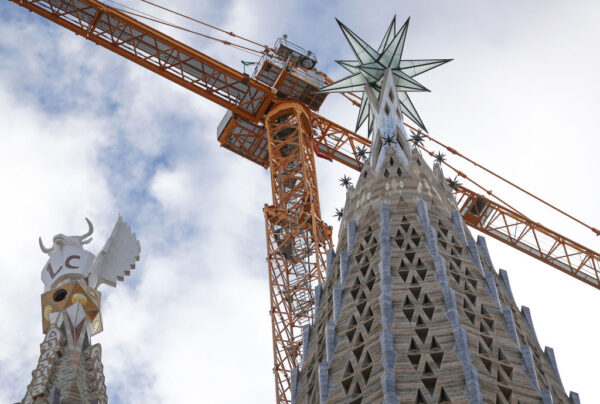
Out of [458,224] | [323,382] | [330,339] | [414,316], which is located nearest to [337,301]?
[330,339]

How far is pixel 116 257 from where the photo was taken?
25.9 meters

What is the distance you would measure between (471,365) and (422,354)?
103 centimetres

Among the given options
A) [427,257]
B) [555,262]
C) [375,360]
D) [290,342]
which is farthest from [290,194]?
[375,360]

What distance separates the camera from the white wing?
993 inches

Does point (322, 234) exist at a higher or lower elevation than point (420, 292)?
higher

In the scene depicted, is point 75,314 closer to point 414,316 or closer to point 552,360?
point 414,316

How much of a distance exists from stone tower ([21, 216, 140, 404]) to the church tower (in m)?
5.16

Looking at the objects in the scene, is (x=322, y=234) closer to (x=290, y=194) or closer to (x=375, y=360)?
(x=290, y=194)

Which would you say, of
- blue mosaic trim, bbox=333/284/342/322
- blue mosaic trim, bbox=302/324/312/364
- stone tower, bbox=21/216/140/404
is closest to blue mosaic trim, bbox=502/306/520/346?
blue mosaic trim, bbox=333/284/342/322

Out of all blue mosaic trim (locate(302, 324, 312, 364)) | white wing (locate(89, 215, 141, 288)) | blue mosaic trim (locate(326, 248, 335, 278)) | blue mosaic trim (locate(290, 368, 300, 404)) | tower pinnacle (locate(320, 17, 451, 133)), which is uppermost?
tower pinnacle (locate(320, 17, 451, 133))

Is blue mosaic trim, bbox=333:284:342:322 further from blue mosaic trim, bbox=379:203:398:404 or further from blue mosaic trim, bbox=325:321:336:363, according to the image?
blue mosaic trim, bbox=379:203:398:404

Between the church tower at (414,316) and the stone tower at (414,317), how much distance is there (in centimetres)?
3

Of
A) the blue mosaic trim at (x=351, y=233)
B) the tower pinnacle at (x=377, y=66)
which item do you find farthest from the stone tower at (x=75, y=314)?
the tower pinnacle at (x=377, y=66)

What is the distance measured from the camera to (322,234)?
42.5m
